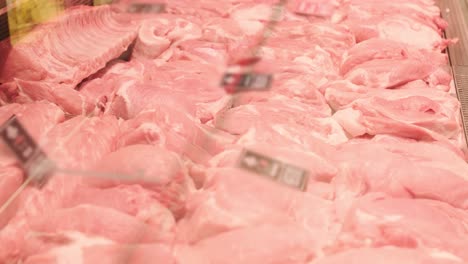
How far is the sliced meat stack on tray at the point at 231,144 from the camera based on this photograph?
1.81m

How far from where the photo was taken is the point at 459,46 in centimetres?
409

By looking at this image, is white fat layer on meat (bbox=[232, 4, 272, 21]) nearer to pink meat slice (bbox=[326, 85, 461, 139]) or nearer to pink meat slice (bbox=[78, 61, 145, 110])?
pink meat slice (bbox=[78, 61, 145, 110])

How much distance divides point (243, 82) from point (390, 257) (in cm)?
98

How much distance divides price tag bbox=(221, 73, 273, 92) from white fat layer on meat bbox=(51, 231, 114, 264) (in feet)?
2.83

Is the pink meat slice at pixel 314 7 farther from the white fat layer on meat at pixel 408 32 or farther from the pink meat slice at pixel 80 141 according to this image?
the pink meat slice at pixel 80 141

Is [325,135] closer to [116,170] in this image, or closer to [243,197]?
[243,197]

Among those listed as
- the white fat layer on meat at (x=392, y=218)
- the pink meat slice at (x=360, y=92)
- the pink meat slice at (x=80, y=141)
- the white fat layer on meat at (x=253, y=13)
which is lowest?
the pink meat slice at (x=360, y=92)

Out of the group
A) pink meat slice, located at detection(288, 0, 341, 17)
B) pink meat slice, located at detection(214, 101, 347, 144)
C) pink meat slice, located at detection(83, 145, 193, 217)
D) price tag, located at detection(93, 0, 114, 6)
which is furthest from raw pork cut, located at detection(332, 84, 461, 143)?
→ price tag, located at detection(93, 0, 114, 6)

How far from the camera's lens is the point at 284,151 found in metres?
2.24

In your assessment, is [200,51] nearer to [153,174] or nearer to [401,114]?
[401,114]

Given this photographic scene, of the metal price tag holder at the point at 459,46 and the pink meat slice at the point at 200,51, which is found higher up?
the pink meat slice at the point at 200,51

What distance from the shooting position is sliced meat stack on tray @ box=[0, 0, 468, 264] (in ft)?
5.94

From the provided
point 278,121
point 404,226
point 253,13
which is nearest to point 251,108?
point 278,121

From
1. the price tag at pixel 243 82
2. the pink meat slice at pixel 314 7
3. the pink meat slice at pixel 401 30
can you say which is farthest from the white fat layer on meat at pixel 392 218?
the pink meat slice at pixel 314 7
